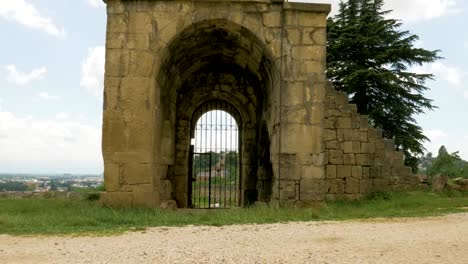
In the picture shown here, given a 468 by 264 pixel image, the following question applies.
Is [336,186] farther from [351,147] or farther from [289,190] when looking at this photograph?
[289,190]

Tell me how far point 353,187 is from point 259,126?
369 cm

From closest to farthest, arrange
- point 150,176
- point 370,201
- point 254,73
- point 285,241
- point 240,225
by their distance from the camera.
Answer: point 285,241
point 240,225
point 150,176
point 370,201
point 254,73

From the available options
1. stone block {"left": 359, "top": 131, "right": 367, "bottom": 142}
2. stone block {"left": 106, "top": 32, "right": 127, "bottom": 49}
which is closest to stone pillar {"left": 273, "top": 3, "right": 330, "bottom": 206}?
stone block {"left": 359, "top": 131, "right": 367, "bottom": 142}

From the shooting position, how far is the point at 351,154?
34.0ft

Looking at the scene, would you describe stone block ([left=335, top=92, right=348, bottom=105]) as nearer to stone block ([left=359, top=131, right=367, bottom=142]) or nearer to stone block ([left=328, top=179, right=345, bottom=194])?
stone block ([left=359, top=131, right=367, bottom=142])

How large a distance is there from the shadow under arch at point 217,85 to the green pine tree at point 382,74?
6924 millimetres

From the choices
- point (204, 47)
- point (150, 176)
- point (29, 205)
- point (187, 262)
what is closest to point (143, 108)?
point (150, 176)

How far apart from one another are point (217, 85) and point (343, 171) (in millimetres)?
5159

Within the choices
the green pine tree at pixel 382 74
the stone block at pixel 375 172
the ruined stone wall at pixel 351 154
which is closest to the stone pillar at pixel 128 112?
the ruined stone wall at pixel 351 154

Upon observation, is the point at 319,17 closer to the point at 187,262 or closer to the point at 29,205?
the point at 187,262

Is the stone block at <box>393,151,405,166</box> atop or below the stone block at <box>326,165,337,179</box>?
atop

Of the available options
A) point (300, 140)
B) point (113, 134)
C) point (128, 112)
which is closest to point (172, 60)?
point (128, 112)

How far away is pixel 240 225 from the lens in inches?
261

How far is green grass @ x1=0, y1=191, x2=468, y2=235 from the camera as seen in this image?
648 cm
